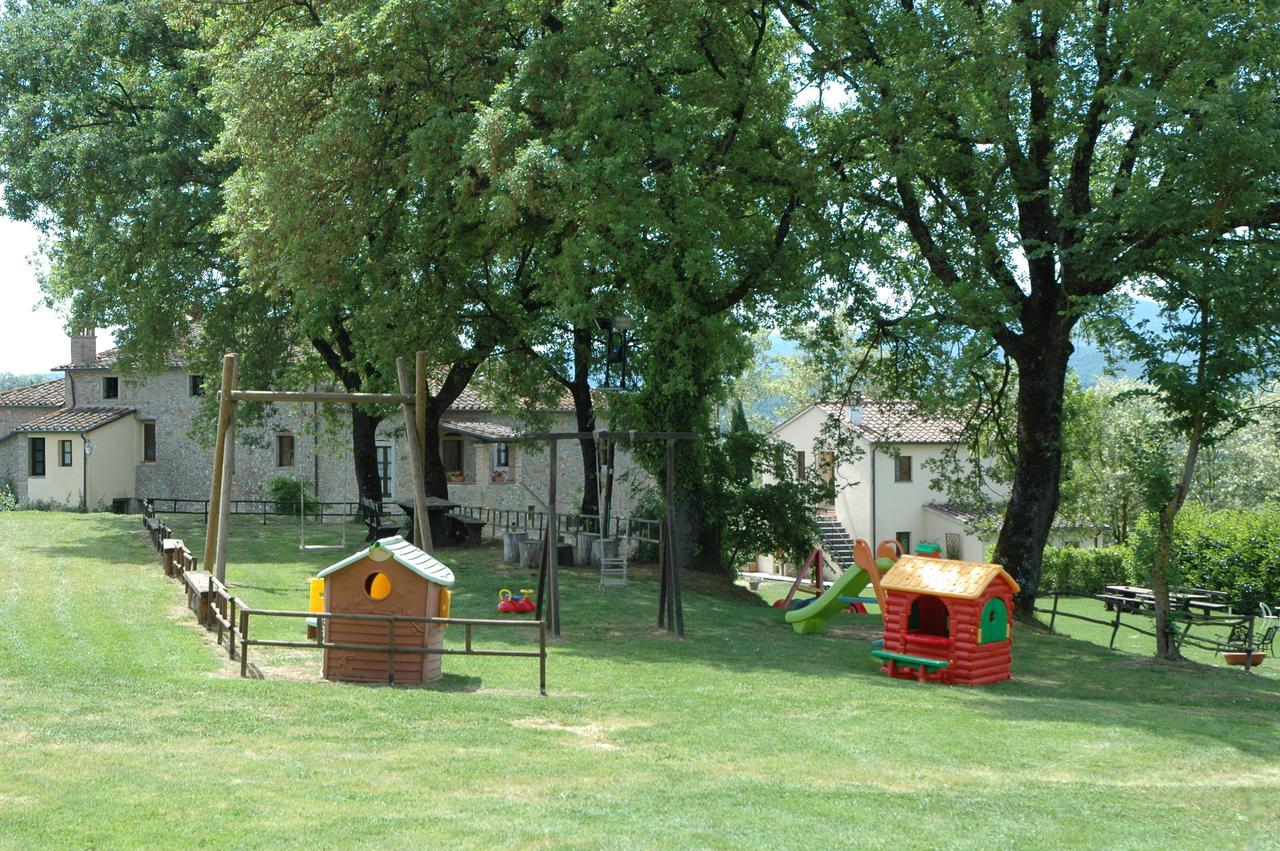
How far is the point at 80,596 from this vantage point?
789 inches

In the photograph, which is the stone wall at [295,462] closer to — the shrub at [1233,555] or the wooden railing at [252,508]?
the wooden railing at [252,508]

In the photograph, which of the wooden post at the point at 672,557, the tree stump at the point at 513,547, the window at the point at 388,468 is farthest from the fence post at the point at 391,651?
the window at the point at 388,468

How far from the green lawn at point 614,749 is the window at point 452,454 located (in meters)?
31.0

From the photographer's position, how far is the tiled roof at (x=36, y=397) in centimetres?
5119

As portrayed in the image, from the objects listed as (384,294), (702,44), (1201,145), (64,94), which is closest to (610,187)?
(702,44)

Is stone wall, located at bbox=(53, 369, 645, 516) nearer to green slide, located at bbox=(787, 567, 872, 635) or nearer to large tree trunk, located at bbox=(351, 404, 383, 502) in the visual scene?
large tree trunk, located at bbox=(351, 404, 383, 502)

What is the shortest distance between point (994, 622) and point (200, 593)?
1116 cm

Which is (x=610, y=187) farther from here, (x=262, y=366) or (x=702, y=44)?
(x=262, y=366)

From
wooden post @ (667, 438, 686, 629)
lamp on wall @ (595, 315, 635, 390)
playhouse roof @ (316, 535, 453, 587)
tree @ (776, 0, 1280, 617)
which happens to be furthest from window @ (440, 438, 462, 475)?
playhouse roof @ (316, 535, 453, 587)

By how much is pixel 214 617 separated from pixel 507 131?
891 cm

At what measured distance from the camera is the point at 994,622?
16672 millimetres

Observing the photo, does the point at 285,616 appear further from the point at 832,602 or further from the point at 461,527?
the point at 461,527

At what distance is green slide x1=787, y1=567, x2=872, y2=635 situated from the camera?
20.6 m

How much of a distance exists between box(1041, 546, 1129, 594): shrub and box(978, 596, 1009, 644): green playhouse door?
24.3 meters
